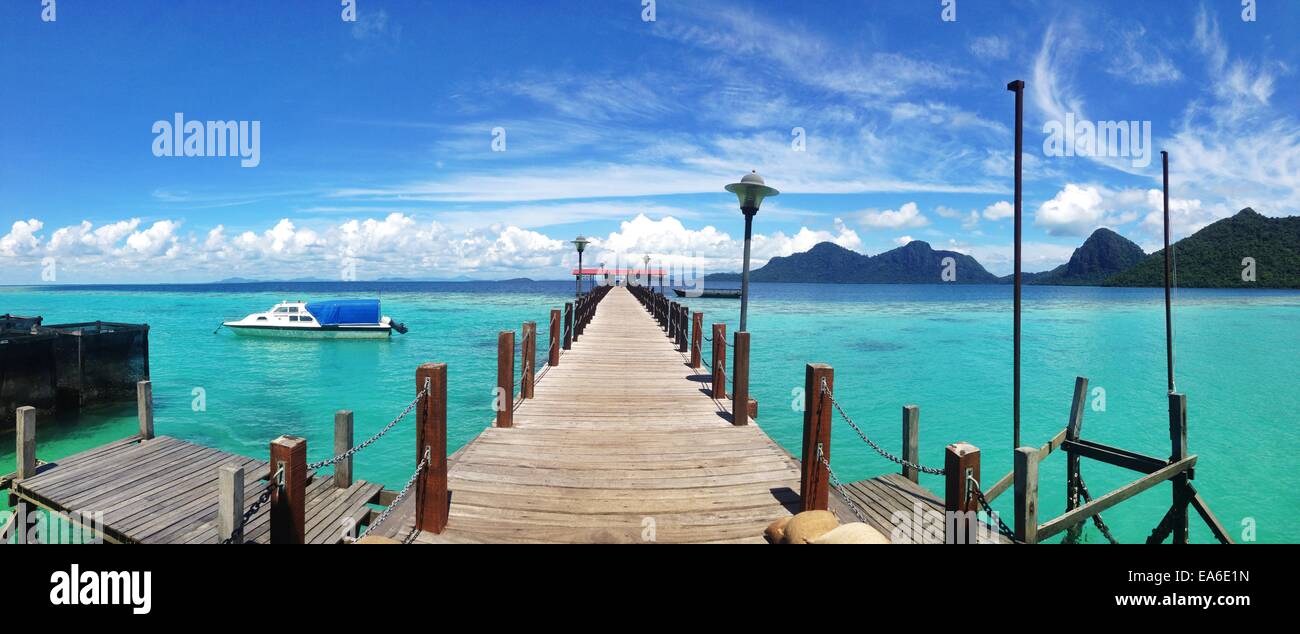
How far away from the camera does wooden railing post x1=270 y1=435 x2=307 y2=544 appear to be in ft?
10.0

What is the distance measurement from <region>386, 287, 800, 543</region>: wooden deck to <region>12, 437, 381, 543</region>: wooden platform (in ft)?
5.73

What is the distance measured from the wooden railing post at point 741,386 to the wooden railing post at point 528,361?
340 cm

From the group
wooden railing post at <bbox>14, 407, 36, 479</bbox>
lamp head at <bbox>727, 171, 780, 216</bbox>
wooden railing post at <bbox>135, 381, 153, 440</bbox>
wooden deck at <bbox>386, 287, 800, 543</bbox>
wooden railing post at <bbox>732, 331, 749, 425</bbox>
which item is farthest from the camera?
lamp head at <bbox>727, 171, 780, 216</bbox>

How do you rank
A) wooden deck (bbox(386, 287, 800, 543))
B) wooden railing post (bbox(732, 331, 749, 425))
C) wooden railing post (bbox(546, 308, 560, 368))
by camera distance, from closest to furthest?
wooden deck (bbox(386, 287, 800, 543))
wooden railing post (bbox(732, 331, 749, 425))
wooden railing post (bbox(546, 308, 560, 368))

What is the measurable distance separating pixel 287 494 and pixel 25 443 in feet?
27.4

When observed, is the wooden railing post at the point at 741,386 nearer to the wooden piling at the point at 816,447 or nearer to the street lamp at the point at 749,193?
the street lamp at the point at 749,193

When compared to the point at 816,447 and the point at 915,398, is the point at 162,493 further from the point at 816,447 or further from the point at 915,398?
the point at 915,398

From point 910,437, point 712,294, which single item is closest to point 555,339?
point 910,437

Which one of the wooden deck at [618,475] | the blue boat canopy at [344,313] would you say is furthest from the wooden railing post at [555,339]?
the blue boat canopy at [344,313]

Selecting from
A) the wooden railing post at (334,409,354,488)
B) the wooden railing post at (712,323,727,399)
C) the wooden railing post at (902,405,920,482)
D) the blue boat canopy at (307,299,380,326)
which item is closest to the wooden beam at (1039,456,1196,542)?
the wooden railing post at (902,405,920,482)

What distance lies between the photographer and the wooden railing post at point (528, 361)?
890 centimetres

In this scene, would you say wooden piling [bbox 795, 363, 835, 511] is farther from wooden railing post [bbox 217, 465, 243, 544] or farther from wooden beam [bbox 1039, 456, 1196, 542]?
wooden railing post [bbox 217, 465, 243, 544]
